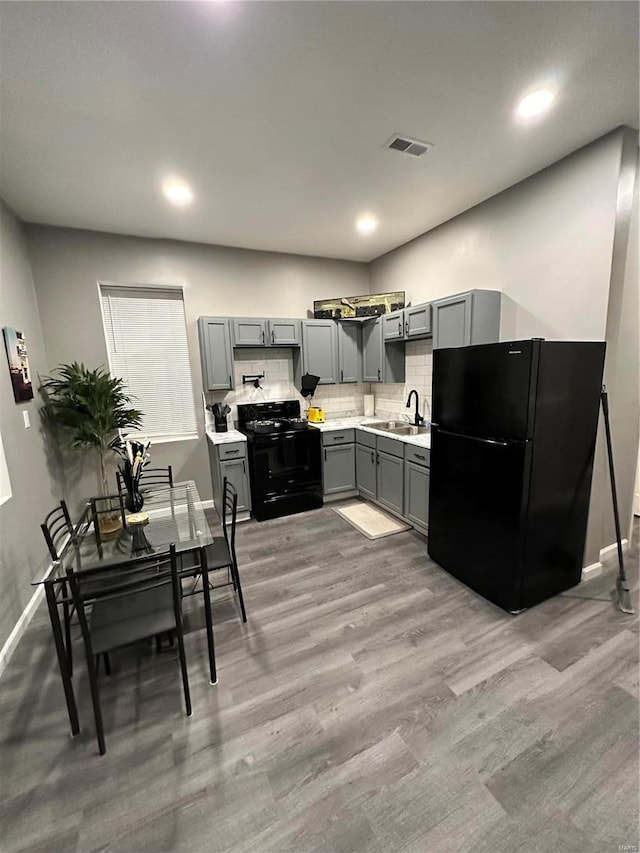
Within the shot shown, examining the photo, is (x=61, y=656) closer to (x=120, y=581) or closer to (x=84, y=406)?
(x=120, y=581)

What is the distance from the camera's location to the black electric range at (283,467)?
11.8ft

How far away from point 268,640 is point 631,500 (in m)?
2.96

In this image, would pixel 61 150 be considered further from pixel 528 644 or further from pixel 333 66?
pixel 528 644

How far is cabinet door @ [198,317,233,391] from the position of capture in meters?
3.63

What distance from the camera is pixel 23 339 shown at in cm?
274

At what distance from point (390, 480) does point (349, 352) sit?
5.60 feet

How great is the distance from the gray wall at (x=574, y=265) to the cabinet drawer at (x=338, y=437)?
1866 mm

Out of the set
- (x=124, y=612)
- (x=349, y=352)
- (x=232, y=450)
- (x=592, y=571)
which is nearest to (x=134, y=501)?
(x=124, y=612)

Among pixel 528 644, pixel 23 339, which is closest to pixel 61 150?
pixel 23 339

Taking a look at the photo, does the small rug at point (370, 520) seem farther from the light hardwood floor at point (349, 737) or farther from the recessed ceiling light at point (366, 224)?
the recessed ceiling light at point (366, 224)

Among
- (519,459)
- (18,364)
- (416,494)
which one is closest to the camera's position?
(519,459)

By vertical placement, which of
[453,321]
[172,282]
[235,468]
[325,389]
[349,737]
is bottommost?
[349,737]

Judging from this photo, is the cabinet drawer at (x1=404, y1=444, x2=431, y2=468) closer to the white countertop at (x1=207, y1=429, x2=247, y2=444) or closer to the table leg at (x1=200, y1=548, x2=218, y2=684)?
the white countertop at (x1=207, y1=429, x2=247, y2=444)

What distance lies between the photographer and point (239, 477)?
141 inches
